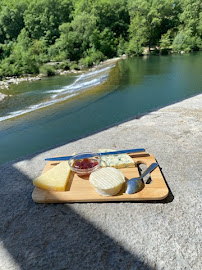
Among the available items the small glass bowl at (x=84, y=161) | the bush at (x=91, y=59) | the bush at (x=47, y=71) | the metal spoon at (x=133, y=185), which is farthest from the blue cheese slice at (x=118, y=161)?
the bush at (x=91, y=59)

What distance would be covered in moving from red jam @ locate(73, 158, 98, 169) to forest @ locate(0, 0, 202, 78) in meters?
21.6

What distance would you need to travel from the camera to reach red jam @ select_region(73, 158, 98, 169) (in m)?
1.59

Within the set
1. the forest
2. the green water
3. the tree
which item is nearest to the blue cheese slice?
the green water

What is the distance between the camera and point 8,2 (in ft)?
127

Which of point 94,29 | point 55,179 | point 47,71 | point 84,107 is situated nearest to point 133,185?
point 55,179

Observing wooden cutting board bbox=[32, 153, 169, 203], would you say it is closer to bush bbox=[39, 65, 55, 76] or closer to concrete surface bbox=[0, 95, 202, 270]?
concrete surface bbox=[0, 95, 202, 270]

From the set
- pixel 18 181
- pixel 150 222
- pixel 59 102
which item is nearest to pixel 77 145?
pixel 18 181

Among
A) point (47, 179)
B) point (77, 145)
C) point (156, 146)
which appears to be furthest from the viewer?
point (77, 145)

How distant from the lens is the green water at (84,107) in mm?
6270

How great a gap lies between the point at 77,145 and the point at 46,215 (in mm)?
1227

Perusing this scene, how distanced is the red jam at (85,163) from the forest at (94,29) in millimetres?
21646

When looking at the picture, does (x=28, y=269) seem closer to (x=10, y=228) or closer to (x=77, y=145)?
(x=10, y=228)

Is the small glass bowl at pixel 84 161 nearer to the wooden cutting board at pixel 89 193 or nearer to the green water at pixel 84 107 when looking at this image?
the wooden cutting board at pixel 89 193

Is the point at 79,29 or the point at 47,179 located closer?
the point at 47,179
